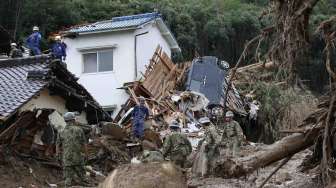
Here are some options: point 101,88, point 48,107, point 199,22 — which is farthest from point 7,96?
point 199,22

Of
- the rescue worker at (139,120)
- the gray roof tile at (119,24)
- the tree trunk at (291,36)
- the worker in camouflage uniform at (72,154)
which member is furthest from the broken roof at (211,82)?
the tree trunk at (291,36)

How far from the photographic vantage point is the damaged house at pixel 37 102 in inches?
518

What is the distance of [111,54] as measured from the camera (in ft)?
77.3

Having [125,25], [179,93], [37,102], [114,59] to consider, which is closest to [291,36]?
[37,102]

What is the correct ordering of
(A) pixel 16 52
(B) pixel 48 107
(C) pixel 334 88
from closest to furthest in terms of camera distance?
1. (C) pixel 334 88
2. (B) pixel 48 107
3. (A) pixel 16 52

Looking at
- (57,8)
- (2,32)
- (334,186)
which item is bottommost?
(334,186)

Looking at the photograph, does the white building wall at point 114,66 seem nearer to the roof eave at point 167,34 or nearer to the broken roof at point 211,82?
the roof eave at point 167,34

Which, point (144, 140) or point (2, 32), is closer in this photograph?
point (144, 140)

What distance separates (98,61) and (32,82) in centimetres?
943

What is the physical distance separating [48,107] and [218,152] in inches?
182

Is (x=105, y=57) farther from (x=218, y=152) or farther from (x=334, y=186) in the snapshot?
(x=334, y=186)

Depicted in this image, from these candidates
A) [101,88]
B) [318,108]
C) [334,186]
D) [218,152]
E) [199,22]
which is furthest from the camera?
[199,22]

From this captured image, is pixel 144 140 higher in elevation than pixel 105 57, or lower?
lower

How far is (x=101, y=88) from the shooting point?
77.2 ft
